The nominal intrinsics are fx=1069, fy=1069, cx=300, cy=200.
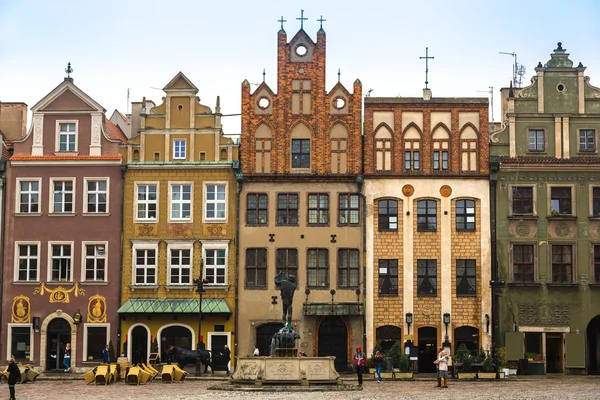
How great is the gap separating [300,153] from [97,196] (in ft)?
34.1

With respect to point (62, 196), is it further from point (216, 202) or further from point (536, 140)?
point (536, 140)

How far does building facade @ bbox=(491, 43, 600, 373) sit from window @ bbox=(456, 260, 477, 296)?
1.31m

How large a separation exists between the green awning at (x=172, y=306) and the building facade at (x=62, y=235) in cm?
125

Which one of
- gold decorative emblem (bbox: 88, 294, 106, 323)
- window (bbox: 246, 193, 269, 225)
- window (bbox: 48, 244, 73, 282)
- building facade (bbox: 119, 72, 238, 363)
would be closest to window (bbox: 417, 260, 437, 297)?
window (bbox: 246, 193, 269, 225)

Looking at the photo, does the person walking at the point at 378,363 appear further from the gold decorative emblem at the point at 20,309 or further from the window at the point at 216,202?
the gold decorative emblem at the point at 20,309

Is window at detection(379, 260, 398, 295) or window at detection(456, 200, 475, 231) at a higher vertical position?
window at detection(456, 200, 475, 231)

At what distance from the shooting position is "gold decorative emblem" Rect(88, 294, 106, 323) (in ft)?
172

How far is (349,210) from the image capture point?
52656mm

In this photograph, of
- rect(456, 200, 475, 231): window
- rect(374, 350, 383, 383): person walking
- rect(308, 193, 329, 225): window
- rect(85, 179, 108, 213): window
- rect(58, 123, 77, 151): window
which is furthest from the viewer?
rect(58, 123, 77, 151): window

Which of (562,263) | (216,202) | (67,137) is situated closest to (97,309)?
(216,202)

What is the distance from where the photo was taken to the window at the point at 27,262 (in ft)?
175

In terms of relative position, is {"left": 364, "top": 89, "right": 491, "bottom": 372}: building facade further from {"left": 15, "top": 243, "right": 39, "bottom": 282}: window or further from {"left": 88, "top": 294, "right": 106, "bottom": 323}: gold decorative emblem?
{"left": 15, "top": 243, "right": 39, "bottom": 282}: window

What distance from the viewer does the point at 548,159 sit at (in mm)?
52375

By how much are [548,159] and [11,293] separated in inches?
1075
